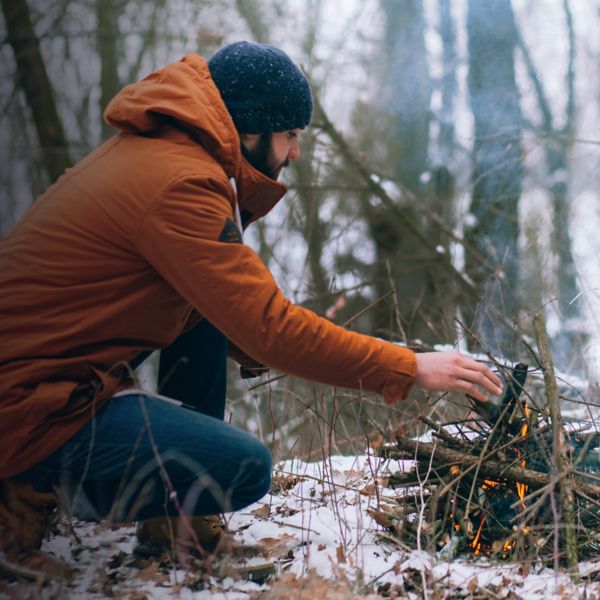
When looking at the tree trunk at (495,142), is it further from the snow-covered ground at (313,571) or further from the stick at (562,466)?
the snow-covered ground at (313,571)

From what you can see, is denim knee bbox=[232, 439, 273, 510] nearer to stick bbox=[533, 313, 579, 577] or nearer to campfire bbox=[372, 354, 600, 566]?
campfire bbox=[372, 354, 600, 566]

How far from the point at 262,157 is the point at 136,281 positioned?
0.67m

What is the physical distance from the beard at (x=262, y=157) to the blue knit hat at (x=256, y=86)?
52 mm

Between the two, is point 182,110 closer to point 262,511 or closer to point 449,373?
point 449,373

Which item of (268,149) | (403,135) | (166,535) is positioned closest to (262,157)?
(268,149)

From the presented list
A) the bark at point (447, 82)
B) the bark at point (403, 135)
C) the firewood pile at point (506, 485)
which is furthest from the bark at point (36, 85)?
the firewood pile at point (506, 485)

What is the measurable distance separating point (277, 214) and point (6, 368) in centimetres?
788

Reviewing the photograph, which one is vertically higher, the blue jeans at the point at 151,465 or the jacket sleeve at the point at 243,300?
the jacket sleeve at the point at 243,300

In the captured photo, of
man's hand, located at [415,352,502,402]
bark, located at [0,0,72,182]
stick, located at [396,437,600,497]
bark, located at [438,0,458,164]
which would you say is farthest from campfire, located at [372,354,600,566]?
bark, located at [438,0,458,164]

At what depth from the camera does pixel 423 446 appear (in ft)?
9.43

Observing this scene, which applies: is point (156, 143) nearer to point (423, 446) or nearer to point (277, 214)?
point (423, 446)

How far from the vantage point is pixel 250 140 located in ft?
8.55

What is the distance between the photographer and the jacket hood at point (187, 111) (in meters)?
2.29

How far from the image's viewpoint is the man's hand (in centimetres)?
230
